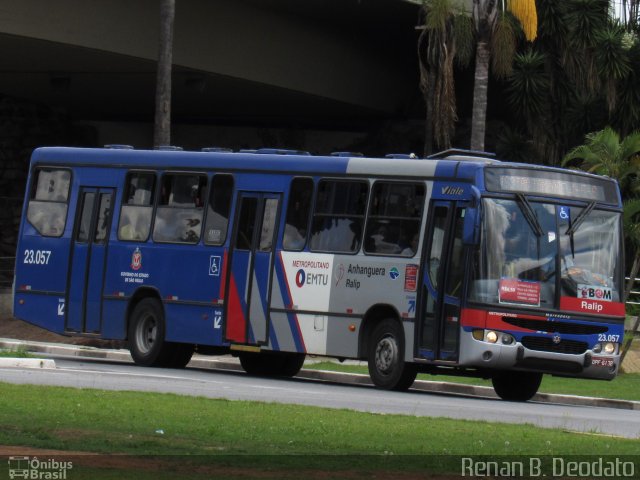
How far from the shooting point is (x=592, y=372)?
21.2m

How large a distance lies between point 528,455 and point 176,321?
12.6 meters

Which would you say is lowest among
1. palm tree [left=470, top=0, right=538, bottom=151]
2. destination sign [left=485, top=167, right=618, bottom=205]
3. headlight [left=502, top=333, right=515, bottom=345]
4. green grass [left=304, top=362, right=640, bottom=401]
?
green grass [left=304, top=362, right=640, bottom=401]

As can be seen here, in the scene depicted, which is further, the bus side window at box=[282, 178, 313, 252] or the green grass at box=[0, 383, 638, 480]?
the bus side window at box=[282, 178, 313, 252]

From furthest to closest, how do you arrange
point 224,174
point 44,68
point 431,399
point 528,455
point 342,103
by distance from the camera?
point 342,103, point 44,68, point 224,174, point 431,399, point 528,455

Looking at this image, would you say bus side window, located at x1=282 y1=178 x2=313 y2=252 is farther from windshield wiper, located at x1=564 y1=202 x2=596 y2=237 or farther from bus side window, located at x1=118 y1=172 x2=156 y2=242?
windshield wiper, located at x1=564 y1=202 x2=596 y2=237

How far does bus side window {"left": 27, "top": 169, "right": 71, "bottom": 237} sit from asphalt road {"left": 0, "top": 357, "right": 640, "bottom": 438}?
115 inches

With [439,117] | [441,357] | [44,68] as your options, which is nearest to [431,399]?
[441,357]

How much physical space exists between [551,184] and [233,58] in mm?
18003

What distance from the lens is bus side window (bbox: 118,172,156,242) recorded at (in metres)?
25.0

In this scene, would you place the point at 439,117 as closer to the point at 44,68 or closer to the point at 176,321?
the point at 44,68

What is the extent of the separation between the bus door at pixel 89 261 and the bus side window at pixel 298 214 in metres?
3.61

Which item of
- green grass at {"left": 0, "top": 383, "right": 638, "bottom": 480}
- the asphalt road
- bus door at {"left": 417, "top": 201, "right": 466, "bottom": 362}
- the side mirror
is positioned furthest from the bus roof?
green grass at {"left": 0, "top": 383, "right": 638, "bottom": 480}

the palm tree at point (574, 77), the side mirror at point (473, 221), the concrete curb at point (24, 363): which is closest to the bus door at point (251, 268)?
the concrete curb at point (24, 363)

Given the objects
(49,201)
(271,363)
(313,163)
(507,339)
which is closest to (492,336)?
(507,339)
